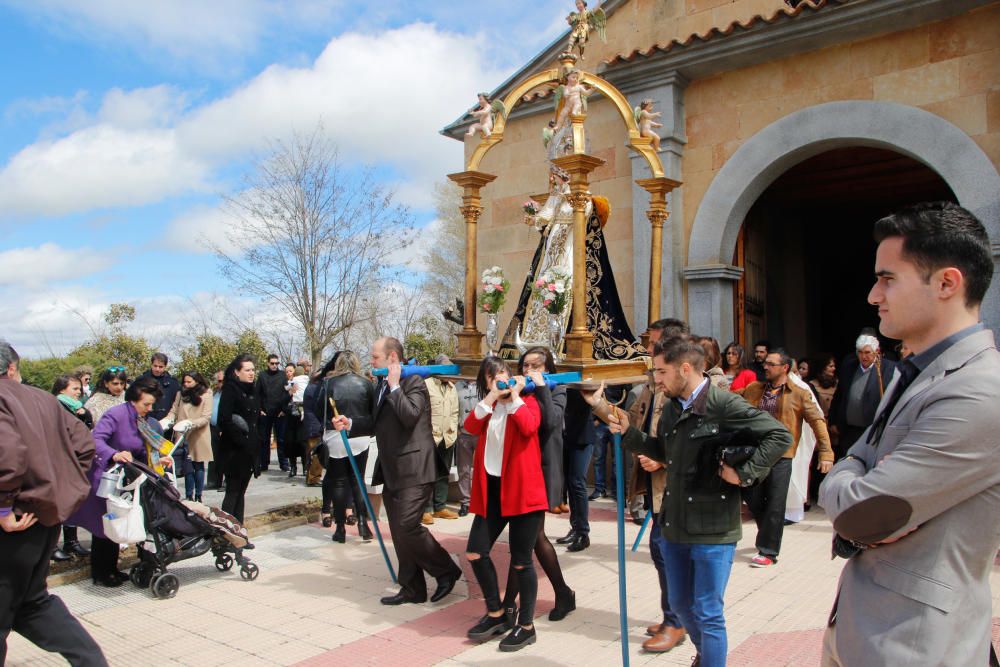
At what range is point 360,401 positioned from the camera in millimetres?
7098

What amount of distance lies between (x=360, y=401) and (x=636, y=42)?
6.76 m

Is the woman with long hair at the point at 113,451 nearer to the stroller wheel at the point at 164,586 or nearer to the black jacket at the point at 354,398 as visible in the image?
the stroller wheel at the point at 164,586

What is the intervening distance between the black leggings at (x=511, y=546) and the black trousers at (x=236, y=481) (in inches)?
133

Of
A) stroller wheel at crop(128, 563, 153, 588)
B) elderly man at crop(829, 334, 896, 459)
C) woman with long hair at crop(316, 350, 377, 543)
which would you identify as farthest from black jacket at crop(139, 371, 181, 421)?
elderly man at crop(829, 334, 896, 459)

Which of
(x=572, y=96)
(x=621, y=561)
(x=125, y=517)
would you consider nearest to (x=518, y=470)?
(x=621, y=561)

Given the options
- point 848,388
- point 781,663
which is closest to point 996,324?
point 848,388

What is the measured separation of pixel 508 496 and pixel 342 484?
10.8 ft

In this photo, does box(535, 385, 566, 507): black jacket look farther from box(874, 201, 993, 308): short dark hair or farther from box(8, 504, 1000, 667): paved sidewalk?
box(874, 201, 993, 308): short dark hair

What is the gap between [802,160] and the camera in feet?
31.5

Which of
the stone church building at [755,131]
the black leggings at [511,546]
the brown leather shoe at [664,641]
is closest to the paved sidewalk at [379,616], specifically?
the brown leather shoe at [664,641]

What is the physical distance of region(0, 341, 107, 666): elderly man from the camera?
3572 millimetres

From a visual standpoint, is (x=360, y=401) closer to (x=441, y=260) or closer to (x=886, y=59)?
(x=886, y=59)

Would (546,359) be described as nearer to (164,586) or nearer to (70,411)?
(164,586)

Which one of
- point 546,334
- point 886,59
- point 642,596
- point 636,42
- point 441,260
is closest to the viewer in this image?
point 642,596
